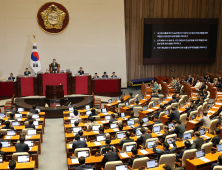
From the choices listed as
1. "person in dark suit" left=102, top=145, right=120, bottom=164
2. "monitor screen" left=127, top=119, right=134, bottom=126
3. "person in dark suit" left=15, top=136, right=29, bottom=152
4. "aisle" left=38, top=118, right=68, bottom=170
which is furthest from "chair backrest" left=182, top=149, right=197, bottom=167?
"person in dark suit" left=15, top=136, right=29, bottom=152

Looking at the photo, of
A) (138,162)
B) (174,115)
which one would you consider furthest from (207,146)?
(174,115)

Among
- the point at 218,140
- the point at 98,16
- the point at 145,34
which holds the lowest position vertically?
the point at 218,140

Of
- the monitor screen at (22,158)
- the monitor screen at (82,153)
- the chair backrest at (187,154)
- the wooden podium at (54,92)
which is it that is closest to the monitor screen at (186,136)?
the chair backrest at (187,154)

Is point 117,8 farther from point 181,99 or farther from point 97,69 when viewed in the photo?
point 181,99

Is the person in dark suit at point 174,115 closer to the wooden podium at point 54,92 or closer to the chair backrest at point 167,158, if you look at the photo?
the chair backrest at point 167,158

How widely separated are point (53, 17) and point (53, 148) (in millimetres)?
10749

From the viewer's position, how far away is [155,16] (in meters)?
18.4

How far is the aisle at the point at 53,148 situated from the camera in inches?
282

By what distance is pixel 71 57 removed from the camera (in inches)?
680

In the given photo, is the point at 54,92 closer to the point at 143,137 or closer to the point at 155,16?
the point at 143,137

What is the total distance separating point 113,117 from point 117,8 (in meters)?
10.4

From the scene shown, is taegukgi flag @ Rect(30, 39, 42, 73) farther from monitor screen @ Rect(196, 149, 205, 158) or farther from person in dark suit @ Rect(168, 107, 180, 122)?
monitor screen @ Rect(196, 149, 205, 158)

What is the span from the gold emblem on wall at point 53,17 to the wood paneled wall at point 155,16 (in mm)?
4571

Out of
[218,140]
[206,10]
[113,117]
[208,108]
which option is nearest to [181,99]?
[208,108]
